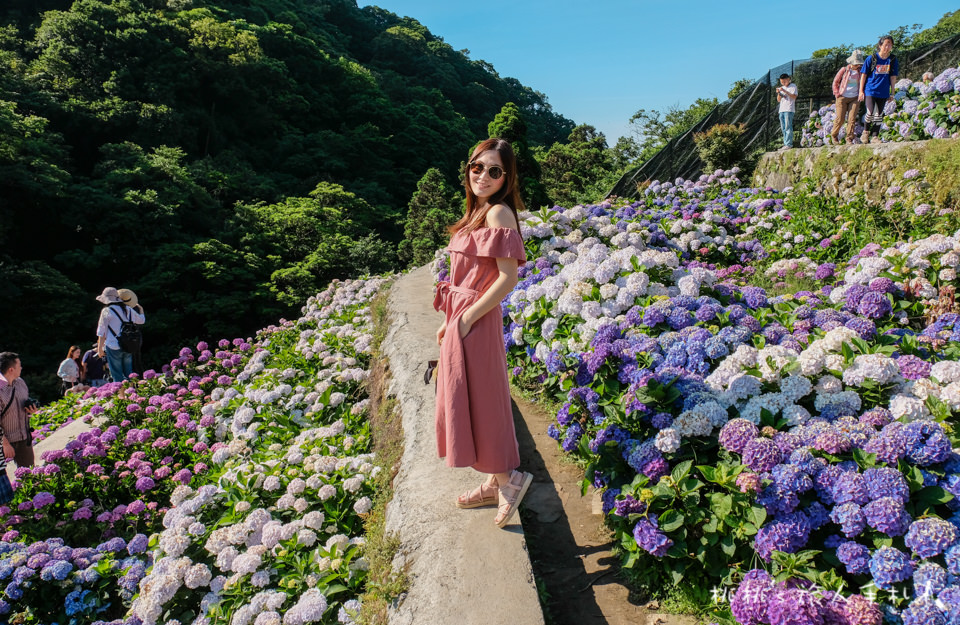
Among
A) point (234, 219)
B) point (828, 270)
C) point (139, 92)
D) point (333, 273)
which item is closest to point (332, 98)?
point (139, 92)

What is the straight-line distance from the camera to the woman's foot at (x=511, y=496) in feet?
7.41

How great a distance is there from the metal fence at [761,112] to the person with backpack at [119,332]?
33.1 feet

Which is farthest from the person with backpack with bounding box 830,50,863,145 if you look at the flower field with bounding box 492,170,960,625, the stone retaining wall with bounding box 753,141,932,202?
the flower field with bounding box 492,170,960,625

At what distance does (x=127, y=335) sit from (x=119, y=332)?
0.09 m

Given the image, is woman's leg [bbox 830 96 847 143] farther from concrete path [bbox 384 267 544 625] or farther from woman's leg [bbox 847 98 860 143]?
concrete path [bbox 384 267 544 625]

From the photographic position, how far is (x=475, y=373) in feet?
7.15

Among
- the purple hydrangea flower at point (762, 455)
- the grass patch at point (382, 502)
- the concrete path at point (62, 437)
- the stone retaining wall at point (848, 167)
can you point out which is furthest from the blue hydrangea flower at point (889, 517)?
the concrete path at point (62, 437)

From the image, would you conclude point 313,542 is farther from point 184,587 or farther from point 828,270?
point 828,270

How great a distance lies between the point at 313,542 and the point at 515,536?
1.07m

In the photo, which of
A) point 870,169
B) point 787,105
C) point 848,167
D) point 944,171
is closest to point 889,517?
point 944,171

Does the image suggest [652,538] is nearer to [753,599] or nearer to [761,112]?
[753,599]

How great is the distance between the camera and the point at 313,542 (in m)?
2.63

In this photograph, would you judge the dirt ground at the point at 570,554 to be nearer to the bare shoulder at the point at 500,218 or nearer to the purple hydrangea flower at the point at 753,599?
the purple hydrangea flower at the point at 753,599

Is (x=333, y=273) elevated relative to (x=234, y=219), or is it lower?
lower
